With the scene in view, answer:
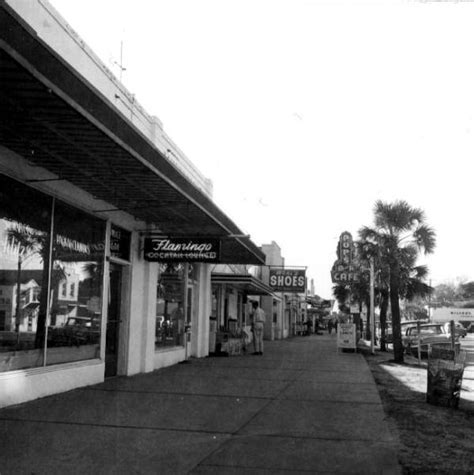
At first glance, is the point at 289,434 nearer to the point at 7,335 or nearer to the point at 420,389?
the point at 7,335

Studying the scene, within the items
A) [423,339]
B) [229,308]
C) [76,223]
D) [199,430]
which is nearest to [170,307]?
[76,223]

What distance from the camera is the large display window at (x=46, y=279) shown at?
801 centimetres

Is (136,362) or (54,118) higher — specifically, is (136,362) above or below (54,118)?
below

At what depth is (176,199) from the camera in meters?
9.66

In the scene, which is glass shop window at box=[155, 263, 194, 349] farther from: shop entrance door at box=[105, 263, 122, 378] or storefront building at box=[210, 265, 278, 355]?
storefront building at box=[210, 265, 278, 355]

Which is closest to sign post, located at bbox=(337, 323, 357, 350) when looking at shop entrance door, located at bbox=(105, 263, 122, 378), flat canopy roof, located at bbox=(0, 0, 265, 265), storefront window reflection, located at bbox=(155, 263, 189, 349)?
storefront window reflection, located at bbox=(155, 263, 189, 349)

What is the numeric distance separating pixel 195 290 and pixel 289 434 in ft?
33.7

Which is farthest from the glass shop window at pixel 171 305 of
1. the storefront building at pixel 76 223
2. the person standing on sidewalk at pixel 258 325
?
the person standing on sidewalk at pixel 258 325

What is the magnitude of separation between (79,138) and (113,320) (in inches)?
224

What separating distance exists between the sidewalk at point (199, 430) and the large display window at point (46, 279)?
760mm

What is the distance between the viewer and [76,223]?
389 inches

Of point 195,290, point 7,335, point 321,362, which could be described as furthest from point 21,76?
point 321,362

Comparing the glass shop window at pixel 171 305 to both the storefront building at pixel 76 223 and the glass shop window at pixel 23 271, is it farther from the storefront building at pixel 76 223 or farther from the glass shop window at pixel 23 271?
the glass shop window at pixel 23 271

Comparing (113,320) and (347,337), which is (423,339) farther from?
(113,320)
